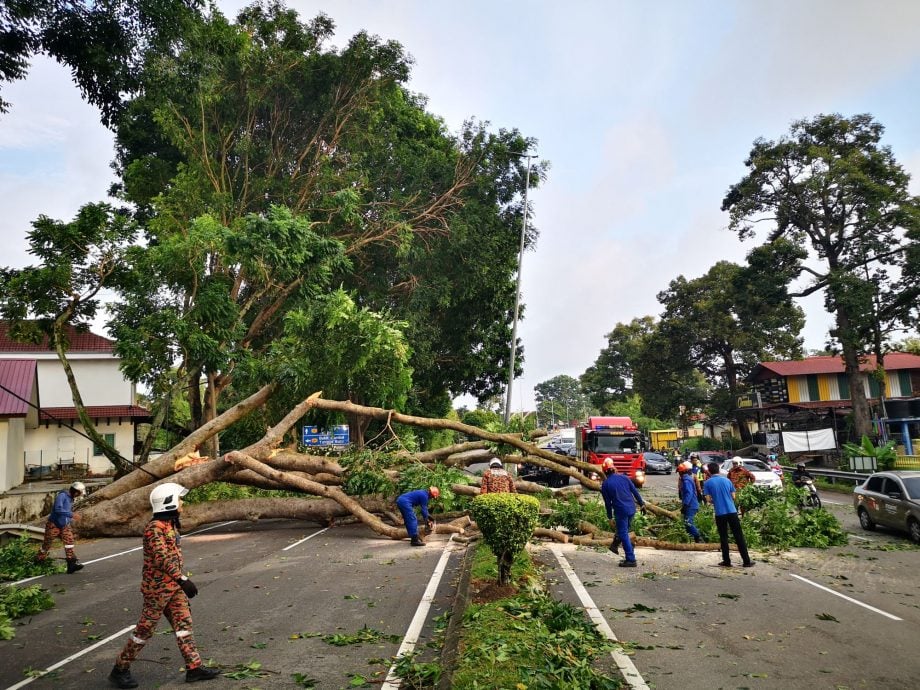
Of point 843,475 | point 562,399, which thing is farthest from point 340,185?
point 562,399

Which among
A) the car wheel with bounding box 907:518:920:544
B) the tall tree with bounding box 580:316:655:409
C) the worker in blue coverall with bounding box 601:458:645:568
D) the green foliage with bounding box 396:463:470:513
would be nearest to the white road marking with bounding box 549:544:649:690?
the worker in blue coverall with bounding box 601:458:645:568

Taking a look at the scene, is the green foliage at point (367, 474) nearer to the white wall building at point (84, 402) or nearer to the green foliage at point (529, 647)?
the green foliage at point (529, 647)

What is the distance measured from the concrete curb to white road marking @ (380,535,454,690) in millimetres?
331

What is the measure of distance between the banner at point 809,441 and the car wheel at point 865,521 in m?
18.6

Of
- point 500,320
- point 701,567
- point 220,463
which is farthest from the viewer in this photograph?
point 500,320

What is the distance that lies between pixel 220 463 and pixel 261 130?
15253 millimetres

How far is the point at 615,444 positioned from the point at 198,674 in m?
21.2

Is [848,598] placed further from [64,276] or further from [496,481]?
[64,276]

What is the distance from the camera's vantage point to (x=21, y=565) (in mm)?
10969

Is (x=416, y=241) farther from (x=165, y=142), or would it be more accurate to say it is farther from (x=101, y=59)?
(x=101, y=59)

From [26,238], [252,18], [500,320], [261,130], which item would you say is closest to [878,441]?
[500,320]

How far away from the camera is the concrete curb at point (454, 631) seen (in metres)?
5.15

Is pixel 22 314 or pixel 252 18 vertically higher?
pixel 252 18

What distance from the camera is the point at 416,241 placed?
25.6 m
